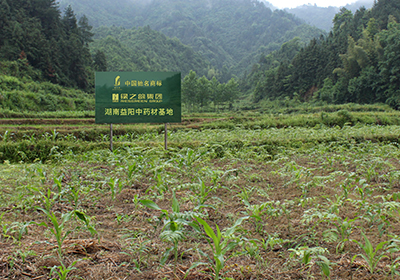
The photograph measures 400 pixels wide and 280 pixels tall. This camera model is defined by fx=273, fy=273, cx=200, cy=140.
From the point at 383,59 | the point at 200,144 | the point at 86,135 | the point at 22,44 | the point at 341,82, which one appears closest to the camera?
the point at 200,144

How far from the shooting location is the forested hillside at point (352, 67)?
32656 mm

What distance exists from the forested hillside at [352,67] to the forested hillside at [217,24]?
54.1 metres

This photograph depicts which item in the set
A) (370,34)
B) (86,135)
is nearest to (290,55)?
(370,34)

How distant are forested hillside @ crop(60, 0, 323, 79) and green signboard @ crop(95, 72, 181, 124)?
97810mm

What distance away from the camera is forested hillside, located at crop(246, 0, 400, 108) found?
32.7m

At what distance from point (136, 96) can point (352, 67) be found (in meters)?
38.5

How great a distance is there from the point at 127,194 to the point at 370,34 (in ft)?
157

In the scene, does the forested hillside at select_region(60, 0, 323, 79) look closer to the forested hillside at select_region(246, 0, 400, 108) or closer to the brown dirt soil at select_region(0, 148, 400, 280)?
the forested hillside at select_region(246, 0, 400, 108)

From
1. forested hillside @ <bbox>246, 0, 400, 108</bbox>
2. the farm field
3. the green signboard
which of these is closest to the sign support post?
the green signboard

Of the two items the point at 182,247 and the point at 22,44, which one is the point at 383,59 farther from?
the point at 22,44

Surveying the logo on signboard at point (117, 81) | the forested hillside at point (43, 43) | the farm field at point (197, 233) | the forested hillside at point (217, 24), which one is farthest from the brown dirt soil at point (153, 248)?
the forested hillside at point (217, 24)

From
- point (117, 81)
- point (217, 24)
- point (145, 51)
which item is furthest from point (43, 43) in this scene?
point (217, 24)

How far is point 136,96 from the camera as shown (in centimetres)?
645

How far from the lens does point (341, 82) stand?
37.5 m
